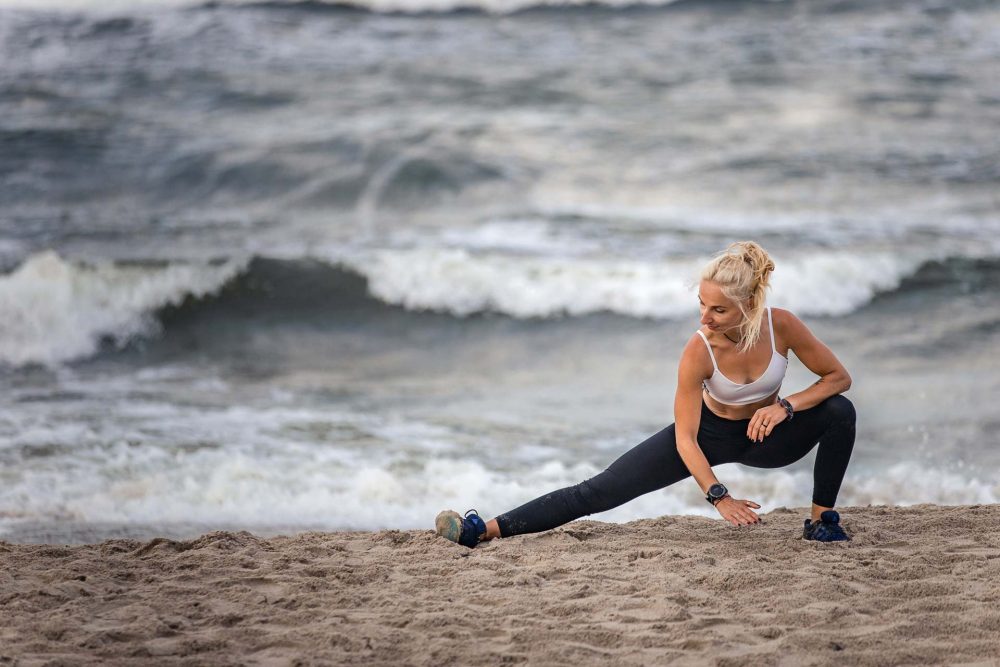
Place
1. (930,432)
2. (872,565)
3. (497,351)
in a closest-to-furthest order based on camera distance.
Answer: (872,565) < (930,432) < (497,351)

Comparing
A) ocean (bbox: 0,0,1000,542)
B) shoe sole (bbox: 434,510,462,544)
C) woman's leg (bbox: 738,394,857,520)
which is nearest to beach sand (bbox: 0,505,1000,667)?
shoe sole (bbox: 434,510,462,544)

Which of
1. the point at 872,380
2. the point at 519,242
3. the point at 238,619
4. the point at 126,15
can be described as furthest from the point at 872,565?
the point at 126,15

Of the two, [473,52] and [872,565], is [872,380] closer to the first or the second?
[872,565]

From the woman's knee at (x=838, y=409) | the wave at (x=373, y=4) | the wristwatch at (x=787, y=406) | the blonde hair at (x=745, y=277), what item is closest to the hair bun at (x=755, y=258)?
the blonde hair at (x=745, y=277)

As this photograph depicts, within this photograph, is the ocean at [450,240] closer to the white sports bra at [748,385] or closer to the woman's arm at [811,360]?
the white sports bra at [748,385]

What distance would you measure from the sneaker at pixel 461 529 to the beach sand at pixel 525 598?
0.06 m

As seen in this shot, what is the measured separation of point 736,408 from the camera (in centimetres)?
429

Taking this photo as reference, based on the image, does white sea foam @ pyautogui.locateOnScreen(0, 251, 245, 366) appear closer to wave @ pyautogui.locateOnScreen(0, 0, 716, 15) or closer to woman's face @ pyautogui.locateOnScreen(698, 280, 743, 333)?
woman's face @ pyautogui.locateOnScreen(698, 280, 743, 333)

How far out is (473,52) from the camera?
1920 centimetres

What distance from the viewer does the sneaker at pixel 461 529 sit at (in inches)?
179

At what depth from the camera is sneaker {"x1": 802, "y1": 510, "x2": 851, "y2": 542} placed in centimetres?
436

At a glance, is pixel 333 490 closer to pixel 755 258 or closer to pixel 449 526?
Result: pixel 449 526

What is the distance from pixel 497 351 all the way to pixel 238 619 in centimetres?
763

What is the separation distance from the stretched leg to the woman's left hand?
0.37 meters
